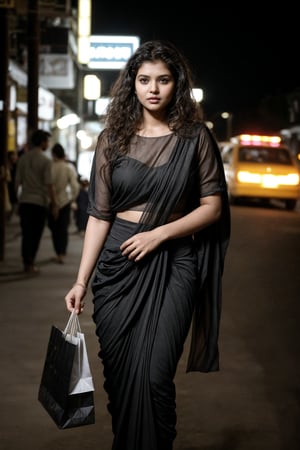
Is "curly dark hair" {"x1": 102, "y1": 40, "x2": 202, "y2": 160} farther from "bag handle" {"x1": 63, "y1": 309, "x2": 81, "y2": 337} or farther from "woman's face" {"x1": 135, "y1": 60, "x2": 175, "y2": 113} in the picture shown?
"bag handle" {"x1": 63, "y1": 309, "x2": 81, "y2": 337}

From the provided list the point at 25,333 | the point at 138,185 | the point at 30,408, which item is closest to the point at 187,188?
the point at 138,185

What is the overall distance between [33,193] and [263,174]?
12.3 meters

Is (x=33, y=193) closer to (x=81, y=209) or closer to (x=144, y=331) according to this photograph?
(x=81, y=209)

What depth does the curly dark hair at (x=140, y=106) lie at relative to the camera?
3.74m

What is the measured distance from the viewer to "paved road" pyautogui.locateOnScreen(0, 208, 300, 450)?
4.79 metres

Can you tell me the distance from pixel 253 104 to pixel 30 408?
93.2m

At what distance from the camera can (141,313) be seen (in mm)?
3738

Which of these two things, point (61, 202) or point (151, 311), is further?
point (61, 202)

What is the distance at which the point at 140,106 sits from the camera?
3.88 m

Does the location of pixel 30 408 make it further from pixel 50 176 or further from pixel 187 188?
pixel 50 176

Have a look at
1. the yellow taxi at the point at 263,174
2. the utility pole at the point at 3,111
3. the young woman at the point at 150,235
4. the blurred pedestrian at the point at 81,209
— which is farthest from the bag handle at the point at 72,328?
the yellow taxi at the point at 263,174

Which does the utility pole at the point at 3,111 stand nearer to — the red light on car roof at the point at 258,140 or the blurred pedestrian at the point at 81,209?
the blurred pedestrian at the point at 81,209

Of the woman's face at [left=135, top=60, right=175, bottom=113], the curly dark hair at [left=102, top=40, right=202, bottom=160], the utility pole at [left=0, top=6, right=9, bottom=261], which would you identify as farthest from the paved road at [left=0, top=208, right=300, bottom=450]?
the utility pole at [left=0, top=6, right=9, bottom=261]

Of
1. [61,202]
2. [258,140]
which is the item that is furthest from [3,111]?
[258,140]
